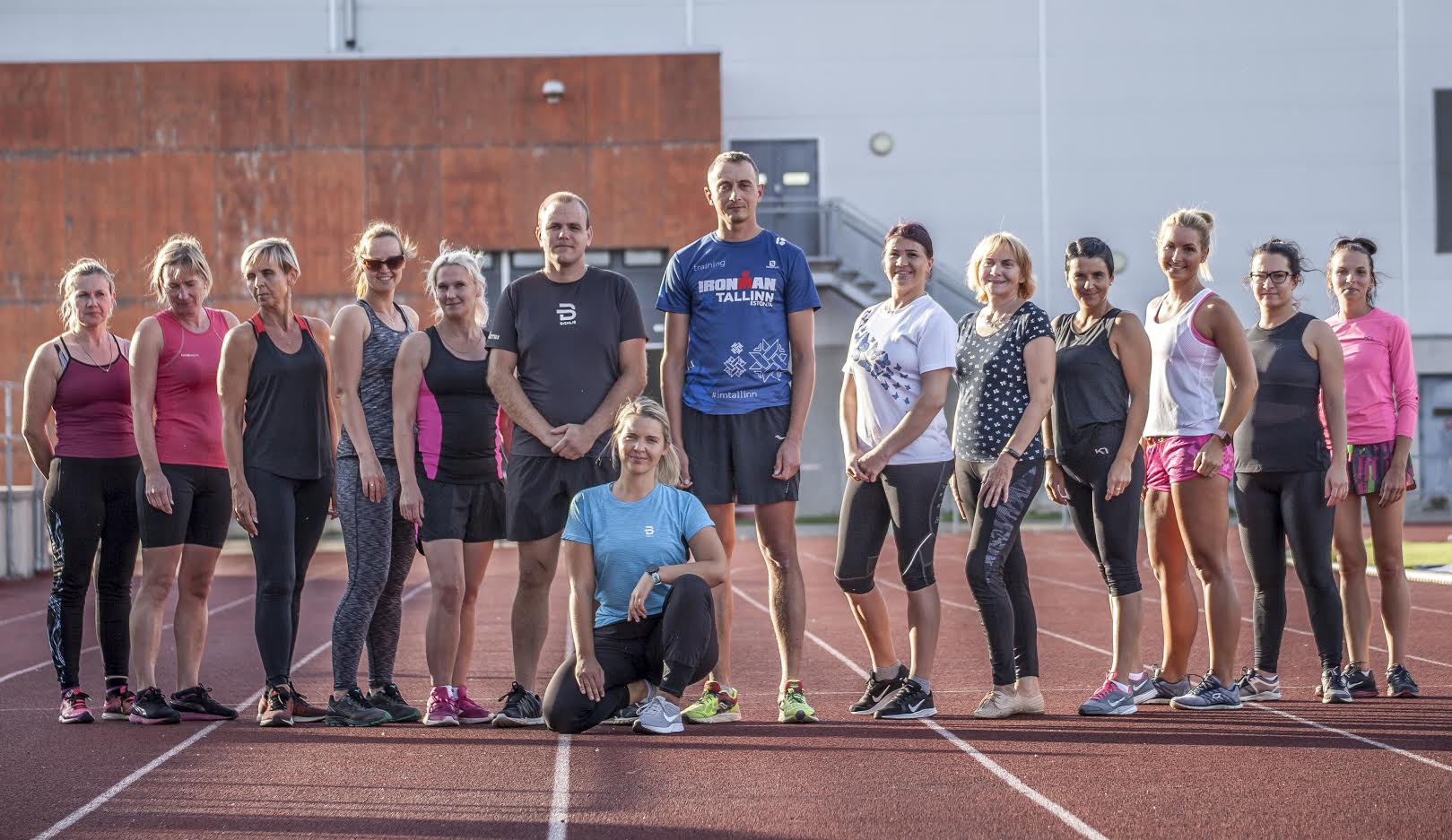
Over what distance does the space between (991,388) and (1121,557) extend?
0.84 m

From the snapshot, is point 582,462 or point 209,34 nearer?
point 582,462

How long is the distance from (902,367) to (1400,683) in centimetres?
241

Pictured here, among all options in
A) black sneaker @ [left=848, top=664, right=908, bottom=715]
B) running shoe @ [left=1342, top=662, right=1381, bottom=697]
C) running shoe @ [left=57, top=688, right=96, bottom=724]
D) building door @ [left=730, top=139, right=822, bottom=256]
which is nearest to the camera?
black sneaker @ [left=848, top=664, right=908, bottom=715]

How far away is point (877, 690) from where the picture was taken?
239 inches

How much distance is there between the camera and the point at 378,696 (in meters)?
6.12

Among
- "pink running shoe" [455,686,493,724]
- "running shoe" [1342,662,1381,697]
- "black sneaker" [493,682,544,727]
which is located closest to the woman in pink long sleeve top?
"running shoe" [1342,662,1381,697]

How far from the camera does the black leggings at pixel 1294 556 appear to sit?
6.30 meters

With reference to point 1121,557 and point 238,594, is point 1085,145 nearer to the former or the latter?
point 238,594

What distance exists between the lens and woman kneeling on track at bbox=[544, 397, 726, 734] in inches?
216

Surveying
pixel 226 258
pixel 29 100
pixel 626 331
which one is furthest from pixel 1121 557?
pixel 29 100

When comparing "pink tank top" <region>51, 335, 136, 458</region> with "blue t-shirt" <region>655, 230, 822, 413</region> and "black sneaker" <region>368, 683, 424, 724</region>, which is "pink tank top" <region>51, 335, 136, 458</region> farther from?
"blue t-shirt" <region>655, 230, 822, 413</region>

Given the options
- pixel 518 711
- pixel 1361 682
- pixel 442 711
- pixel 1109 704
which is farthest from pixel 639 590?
pixel 1361 682

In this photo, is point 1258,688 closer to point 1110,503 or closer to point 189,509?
point 1110,503

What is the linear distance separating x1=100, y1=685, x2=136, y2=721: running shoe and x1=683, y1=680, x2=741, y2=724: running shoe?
2210mm
